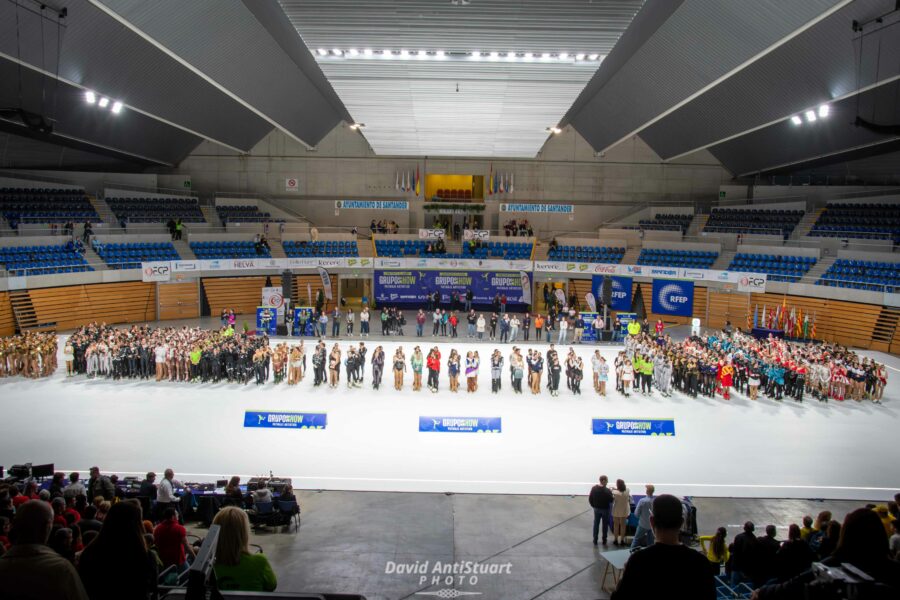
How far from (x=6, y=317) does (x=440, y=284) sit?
21511 millimetres

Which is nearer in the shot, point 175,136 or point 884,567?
point 884,567

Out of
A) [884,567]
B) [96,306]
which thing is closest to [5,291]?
[96,306]

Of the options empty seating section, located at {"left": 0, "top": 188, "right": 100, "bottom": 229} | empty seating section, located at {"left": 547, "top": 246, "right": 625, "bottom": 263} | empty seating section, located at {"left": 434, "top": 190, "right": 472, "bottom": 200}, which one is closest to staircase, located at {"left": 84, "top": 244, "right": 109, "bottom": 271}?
empty seating section, located at {"left": 0, "top": 188, "right": 100, "bottom": 229}

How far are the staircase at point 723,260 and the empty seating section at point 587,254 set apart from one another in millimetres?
5508

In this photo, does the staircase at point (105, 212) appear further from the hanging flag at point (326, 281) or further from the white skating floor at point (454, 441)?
the white skating floor at point (454, 441)

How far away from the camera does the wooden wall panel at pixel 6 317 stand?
90.9 feet

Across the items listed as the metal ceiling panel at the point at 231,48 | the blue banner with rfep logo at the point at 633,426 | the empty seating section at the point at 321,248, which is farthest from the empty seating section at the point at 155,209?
the blue banner with rfep logo at the point at 633,426

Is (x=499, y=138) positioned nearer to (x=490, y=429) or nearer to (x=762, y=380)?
(x=762, y=380)

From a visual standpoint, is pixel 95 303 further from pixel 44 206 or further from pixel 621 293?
pixel 621 293

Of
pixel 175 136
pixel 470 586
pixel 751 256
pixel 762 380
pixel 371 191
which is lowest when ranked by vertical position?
pixel 470 586

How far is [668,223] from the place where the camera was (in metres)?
42.1

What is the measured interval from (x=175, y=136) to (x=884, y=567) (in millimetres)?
42464

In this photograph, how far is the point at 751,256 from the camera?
114 ft

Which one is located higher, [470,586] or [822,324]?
[822,324]
